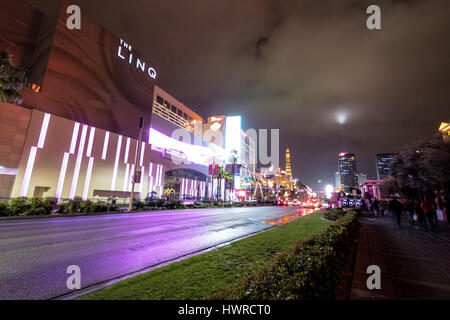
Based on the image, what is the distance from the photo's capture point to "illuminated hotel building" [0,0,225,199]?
30906 mm

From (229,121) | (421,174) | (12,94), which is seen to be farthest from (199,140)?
(421,174)

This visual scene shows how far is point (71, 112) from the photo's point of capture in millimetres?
39562

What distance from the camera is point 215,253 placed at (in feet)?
21.1

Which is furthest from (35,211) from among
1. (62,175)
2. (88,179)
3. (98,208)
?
(88,179)

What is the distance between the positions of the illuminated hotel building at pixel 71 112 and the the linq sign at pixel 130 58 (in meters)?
0.27

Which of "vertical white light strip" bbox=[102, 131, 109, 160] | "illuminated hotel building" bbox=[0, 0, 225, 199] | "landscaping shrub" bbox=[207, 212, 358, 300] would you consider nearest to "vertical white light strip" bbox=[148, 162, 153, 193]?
"illuminated hotel building" bbox=[0, 0, 225, 199]

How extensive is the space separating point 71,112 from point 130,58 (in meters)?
26.3

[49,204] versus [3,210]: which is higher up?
[49,204]

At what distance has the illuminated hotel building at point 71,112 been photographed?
30.9m

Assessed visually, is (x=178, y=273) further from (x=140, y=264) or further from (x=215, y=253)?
(x=215, y=253)

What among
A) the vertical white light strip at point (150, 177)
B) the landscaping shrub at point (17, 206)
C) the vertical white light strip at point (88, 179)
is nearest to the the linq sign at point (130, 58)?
the vertical white light strip at point (150, 177)

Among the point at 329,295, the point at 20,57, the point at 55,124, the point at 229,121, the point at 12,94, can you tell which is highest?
the point at 229,121

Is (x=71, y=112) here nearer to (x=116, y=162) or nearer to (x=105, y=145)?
(x=105, y=145)
